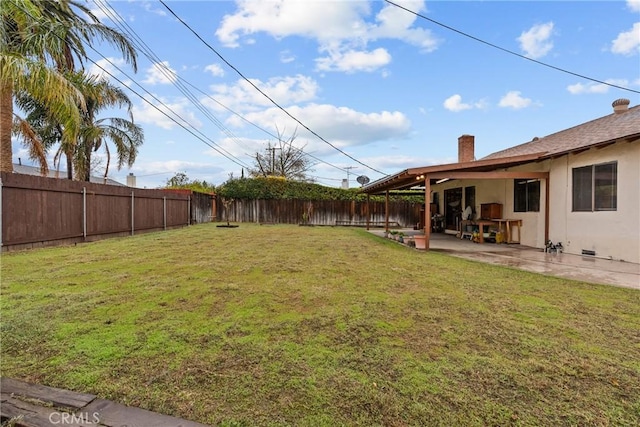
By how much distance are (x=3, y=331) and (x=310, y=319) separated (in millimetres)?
2568

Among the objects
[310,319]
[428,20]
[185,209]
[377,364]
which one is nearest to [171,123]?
[185,209]

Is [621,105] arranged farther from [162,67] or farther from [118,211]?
[118,211]

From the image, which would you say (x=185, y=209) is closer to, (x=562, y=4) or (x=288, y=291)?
(x=288, y=291)

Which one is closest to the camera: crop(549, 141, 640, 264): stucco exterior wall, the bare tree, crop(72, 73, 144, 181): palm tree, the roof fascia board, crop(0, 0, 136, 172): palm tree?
crop(0, 0, 136, 172): palm tree

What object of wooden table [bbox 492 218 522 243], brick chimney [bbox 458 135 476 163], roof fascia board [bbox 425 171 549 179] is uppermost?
brick chimney [bbox 458 135 476 163]

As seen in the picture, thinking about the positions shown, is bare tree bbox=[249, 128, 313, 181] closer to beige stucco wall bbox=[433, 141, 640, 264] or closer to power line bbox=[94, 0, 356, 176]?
power line bbox=[94, 0, 356, 176]

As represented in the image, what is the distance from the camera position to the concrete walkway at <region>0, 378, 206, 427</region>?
1.62 meters

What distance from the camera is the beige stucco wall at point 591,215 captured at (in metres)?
6.43

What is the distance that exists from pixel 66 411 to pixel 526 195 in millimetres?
10761

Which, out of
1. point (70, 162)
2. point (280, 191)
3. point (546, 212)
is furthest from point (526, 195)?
point (70, 162)

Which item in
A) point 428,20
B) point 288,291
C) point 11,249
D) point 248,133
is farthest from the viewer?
point 248,133

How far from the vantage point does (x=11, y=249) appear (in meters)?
6.50

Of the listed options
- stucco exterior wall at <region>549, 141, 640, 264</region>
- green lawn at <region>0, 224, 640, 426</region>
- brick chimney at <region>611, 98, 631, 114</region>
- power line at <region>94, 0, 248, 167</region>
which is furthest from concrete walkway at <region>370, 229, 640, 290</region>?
power line at <region>94, 0, 248, 167</region>

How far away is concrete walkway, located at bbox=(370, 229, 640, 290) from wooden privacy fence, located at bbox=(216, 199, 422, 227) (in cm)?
1064
